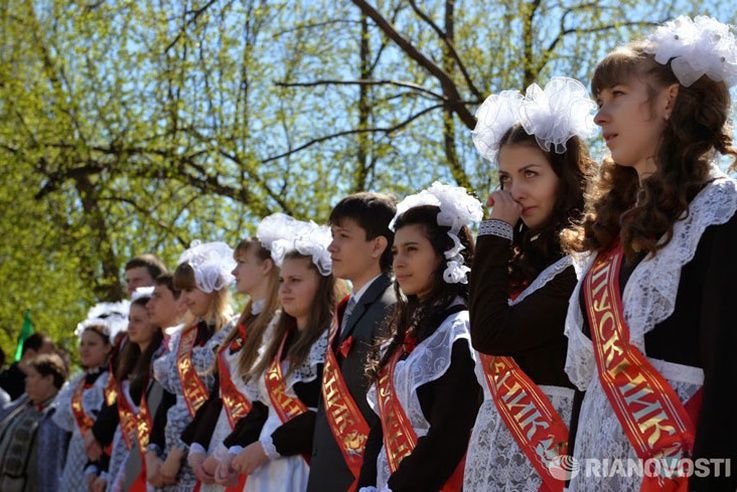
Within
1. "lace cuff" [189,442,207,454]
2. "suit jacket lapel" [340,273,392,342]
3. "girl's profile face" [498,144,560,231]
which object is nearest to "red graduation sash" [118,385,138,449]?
"lace cuff" [189,442,207,454]

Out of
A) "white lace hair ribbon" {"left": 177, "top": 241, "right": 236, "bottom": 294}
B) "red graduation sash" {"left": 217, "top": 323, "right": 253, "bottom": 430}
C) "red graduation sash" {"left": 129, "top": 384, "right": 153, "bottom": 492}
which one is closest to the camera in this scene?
"red graduation sash" {"left": 217, "top": 323, "right": 253, "bottom": 430}

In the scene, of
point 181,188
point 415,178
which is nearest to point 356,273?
point 415,178

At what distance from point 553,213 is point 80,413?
5618 mm

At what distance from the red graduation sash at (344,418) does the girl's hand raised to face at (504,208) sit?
58.9 inches

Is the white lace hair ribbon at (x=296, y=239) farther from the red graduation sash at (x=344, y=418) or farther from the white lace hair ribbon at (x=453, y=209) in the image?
the white lace hair ribbon at (x=453, y=209)

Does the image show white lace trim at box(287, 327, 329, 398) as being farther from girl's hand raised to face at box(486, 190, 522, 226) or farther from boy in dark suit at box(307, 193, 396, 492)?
girl's hand raised to face at box(486, 190, 522, 226)

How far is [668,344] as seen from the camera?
8.93ft

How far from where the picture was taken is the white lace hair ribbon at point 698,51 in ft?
9.46

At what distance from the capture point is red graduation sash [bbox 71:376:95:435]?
27.7 ft

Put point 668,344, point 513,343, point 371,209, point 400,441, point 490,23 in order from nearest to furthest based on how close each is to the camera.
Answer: point 668,344
point 513,343
point 400,441
point 371,209
point 490,23

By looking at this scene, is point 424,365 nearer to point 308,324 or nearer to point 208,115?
point 308,324

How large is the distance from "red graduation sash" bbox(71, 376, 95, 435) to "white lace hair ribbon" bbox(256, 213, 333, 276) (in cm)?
276

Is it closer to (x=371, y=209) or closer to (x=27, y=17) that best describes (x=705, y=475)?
(x=371, y=209)

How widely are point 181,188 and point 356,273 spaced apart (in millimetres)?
6495
